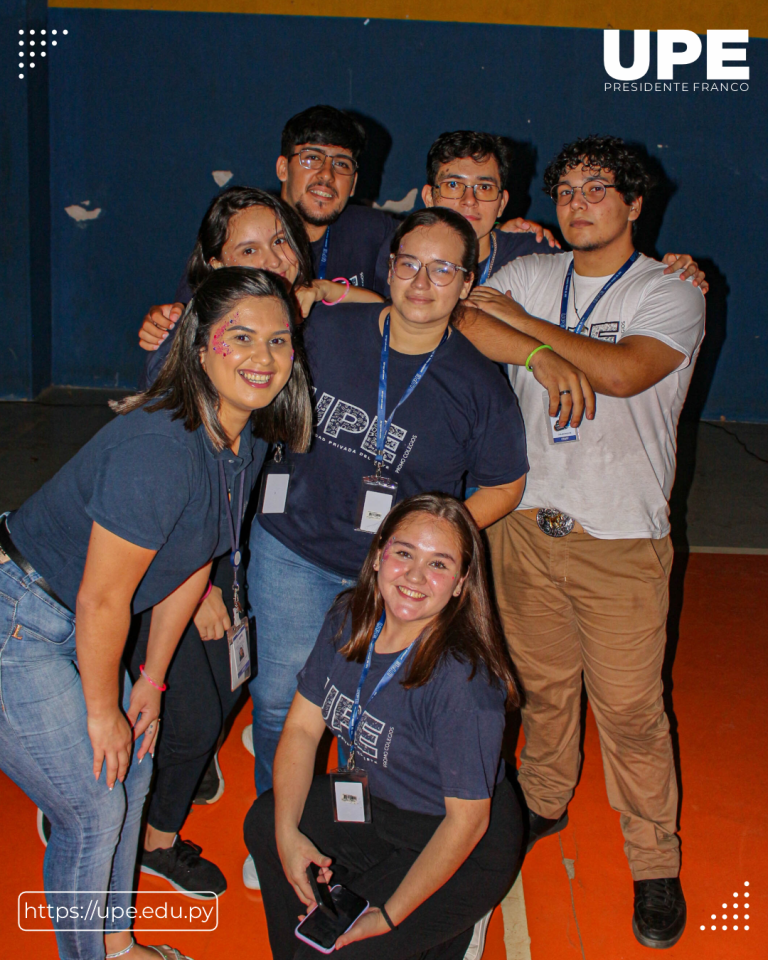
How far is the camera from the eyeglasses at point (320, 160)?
286cm

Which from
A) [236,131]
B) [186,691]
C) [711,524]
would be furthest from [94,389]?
[186,691]

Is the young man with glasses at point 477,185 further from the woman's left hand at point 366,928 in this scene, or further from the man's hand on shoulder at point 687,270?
the woman's left hand at point 366,928

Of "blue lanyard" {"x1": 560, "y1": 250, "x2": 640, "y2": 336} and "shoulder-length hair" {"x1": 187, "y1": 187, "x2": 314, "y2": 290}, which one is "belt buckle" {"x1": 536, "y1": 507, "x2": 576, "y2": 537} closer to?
"blue lanyard" {"x1": 560, "y1": 250, "x2": 640, "y2": 336}

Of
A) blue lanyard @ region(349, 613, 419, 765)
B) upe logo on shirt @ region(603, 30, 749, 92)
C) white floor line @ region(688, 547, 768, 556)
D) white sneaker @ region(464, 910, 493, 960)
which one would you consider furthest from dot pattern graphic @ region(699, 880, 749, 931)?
upe logo on shirt @ region(603, 30, 749, 92)

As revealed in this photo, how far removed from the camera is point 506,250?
2.75 metres

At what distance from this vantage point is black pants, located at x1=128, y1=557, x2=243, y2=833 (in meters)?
2.30

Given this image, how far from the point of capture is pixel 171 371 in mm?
1897

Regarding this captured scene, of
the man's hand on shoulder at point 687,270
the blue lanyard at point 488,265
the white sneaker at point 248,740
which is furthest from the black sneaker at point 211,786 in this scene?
the man's hand on shoulder at point 687,270

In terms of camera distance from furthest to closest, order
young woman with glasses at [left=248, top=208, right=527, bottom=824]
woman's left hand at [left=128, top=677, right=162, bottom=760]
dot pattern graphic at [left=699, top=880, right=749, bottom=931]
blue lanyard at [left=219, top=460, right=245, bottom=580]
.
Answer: dot pattern graphic at [left=699, top=880, right=749, bottom=931]
young woman with glasses at [left=248, top=208, right=527, bottom=824]
woman's left hand at [left=128, top=677, right=162, bottom=760]
blue lanyard at [left=219, top=460, right=245, bottom=580]

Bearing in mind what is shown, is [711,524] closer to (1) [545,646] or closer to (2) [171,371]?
(1) [545,646]

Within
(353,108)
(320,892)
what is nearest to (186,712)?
(320,892)

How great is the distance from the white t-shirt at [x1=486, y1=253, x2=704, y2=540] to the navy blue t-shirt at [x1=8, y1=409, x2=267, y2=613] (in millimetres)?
907

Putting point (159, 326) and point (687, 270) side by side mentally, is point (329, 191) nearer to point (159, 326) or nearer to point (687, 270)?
point (159, 326)

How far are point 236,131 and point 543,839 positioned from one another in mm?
6479
